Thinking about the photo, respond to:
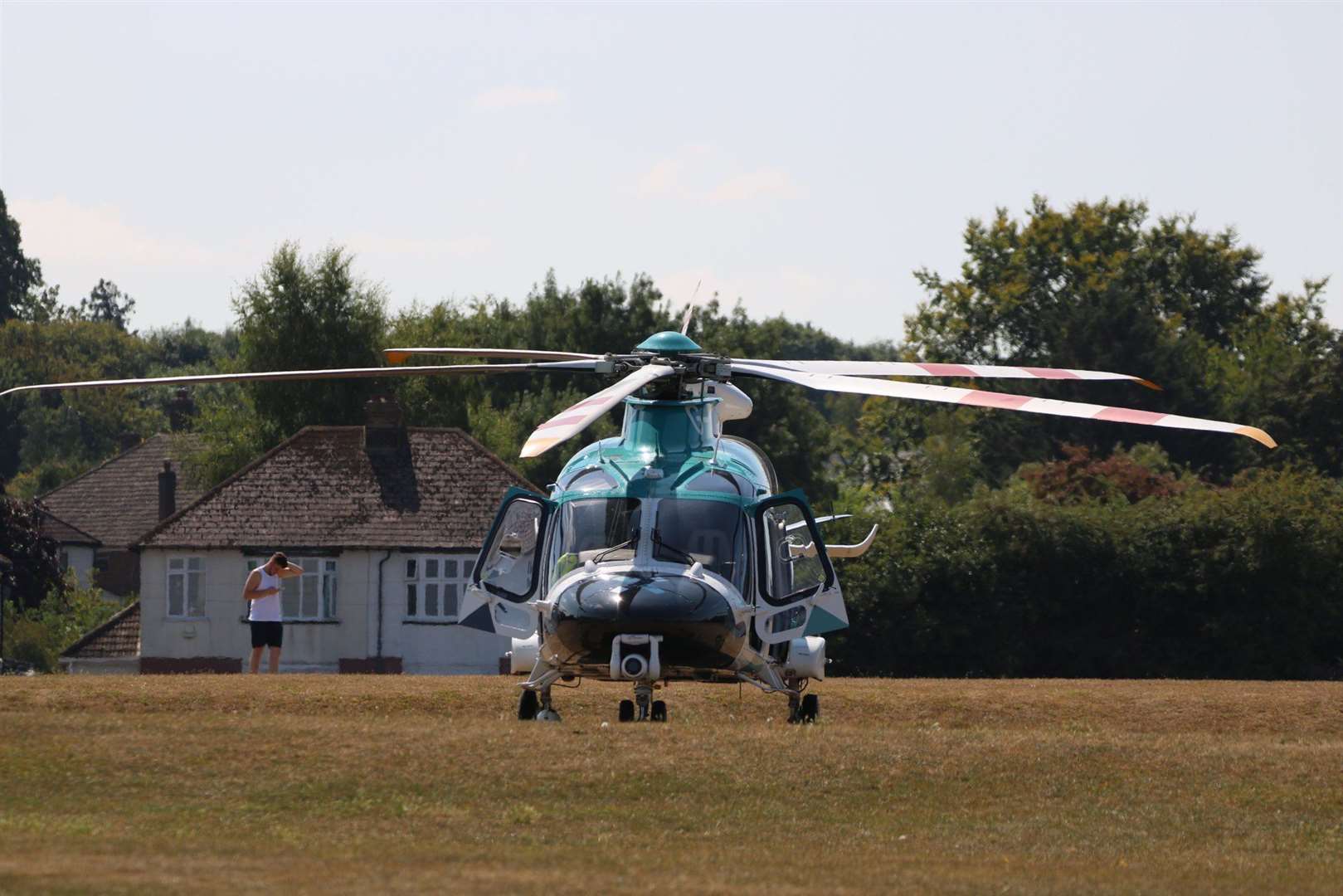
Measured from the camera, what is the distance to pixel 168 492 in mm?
85688

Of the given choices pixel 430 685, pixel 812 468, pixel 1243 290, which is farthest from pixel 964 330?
pixel 430 685

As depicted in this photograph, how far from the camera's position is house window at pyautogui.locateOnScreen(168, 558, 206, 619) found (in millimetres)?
54562

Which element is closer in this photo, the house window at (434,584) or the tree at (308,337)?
the house window at (434,584)

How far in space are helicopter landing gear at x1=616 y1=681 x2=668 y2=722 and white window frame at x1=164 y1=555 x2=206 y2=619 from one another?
31624 mm

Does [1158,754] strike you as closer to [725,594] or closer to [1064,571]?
[725,594]

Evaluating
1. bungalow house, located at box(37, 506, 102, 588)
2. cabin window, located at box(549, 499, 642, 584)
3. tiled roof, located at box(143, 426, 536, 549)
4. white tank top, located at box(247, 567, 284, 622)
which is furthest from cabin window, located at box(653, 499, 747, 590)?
bungalow house, located at box(37, 506, 102, 588)

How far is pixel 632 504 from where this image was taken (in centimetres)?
2330

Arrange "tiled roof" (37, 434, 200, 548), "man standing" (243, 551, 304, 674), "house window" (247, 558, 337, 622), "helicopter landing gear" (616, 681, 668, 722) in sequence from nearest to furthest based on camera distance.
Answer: "helicopter landing gear" (616, 681, 668, 722) → "man standing" (243, 551, 304, 674) → "house window" (247, 558, 337, 622) → "tiled roof" (37, 434, 200, 548)

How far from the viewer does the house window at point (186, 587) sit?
5456 centimetres

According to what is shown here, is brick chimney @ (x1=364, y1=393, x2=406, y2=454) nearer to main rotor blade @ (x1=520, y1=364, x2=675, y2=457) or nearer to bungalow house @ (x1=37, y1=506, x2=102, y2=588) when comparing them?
main rotor blade @ (x1=520, y1=364, x2=675, y2=457)

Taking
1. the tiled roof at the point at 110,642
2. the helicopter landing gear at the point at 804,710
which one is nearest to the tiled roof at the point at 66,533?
the tiled roof at the point at 110,642

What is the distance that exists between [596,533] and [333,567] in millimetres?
31783

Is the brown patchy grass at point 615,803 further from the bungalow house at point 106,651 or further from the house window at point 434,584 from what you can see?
the bungalow house at point 106,651

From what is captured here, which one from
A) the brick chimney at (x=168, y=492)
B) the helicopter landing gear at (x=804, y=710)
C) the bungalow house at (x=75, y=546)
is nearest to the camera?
the helicopter landing gear at (x=804, y=710)
